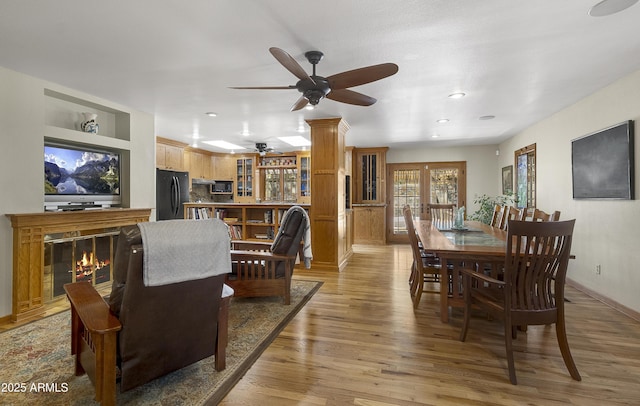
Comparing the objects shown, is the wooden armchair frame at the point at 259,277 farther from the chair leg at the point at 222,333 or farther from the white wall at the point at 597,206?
the white wall at the point at 597,206

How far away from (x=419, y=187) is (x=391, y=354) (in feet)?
19.1

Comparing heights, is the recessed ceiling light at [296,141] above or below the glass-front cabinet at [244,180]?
above

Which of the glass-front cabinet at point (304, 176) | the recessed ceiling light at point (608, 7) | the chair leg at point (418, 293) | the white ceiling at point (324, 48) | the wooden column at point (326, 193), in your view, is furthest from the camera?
the glass-front cabinet at point (304, 176)

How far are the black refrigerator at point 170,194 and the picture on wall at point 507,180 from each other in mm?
6669

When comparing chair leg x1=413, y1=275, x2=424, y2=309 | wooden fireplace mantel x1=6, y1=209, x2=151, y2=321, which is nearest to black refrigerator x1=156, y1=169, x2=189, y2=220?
wooden fireplace mantel x1=6, y1=209, x2=151, y2=321

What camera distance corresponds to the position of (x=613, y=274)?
324 cm

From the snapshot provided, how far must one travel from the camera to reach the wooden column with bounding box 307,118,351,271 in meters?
4.69

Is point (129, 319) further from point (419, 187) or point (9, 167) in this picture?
point (419, 187)

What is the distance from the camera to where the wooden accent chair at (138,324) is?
1492 millimetres


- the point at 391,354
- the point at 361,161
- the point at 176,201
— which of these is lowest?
the point at 391,354

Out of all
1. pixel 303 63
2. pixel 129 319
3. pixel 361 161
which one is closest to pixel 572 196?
pixel 303 63

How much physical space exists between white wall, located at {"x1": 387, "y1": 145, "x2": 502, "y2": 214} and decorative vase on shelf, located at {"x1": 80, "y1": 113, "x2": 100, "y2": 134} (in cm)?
645

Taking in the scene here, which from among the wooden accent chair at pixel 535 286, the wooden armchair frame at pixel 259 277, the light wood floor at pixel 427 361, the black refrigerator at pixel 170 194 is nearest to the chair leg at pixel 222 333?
the light wood floor at pixel 427 361

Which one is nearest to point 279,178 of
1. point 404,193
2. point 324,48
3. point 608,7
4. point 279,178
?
point 279,178
